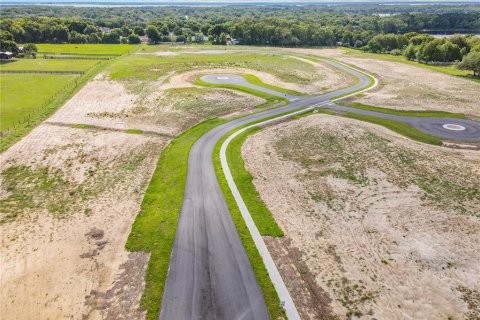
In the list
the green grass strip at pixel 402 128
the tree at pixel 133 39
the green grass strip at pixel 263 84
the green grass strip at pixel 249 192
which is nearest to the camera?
the green grass strip at pixel 249 192

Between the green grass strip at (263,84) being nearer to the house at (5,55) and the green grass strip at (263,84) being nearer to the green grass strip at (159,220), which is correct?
Answer: the green grass strip at (159,220)

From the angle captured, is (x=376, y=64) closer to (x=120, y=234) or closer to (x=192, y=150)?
(x=192, y=150)

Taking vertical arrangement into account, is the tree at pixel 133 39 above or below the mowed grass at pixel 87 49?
above

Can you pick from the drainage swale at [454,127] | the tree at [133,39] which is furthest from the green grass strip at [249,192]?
the tree at [133,39]

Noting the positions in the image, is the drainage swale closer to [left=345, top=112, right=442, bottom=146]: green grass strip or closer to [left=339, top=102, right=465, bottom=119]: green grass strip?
[left=339, top=102, right=465, bottom=119]: green grass strip

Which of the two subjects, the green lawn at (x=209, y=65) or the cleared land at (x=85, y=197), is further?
the green lawn at (x=209, y=65)

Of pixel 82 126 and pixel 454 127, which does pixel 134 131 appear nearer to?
pixel 82 126

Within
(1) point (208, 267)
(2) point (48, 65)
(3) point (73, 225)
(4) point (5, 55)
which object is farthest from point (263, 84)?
(4) point (5, 55)

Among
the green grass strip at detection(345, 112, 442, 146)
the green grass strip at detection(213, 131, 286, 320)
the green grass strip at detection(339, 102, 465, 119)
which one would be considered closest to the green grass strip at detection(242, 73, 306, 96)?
the green grass strip at detection(339, 102, 465, 119)
